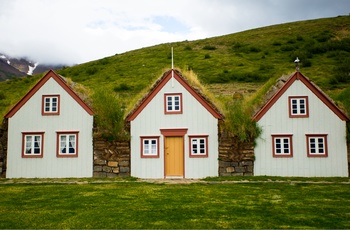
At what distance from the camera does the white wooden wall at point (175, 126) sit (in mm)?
20422

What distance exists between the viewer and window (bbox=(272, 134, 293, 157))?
2009cm

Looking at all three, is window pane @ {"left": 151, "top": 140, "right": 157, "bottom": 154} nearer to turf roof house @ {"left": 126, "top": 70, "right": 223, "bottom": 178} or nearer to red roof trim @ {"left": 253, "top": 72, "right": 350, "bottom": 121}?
turf roof house @ {"left": 126, "top": 70, "right": 223, "bottom": 178}

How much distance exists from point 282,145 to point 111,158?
34.3 ft

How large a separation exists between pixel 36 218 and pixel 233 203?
6777mm

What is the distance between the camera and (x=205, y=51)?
53.4 meters

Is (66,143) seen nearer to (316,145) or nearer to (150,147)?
(150,147)

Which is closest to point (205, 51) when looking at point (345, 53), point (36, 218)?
point (345, 53)

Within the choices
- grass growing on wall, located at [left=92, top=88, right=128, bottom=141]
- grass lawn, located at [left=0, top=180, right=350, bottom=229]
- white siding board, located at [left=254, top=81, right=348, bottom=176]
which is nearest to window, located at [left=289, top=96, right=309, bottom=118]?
white siding board, located at [left=254, top=81, right=348, bottom=176]

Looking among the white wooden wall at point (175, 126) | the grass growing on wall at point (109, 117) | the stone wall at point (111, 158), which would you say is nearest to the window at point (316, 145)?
the white wooden wall at point (175, 126)

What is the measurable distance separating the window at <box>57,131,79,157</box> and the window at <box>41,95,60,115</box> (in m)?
1.52

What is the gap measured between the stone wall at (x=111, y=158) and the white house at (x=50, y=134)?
462 millimetres

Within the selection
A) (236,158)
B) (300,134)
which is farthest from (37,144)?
(300,134)

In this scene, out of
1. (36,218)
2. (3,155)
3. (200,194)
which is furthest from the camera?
(3,155)

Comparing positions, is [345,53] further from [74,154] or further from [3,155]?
[3,155]
